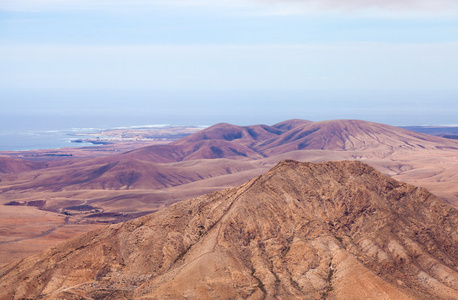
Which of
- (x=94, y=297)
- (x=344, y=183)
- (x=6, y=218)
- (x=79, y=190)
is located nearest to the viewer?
(x=94, y=297)

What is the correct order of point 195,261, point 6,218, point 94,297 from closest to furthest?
point 94,297, point 195,261, point 6,218

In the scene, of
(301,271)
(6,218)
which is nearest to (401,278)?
(301,271)

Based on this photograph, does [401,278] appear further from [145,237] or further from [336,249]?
[145,237]

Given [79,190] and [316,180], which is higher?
[316,180]

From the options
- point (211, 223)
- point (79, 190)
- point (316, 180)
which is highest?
point (316, 180)

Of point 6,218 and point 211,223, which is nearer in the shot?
point 211,223

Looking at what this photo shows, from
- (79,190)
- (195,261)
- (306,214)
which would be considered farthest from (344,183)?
(79,190)
